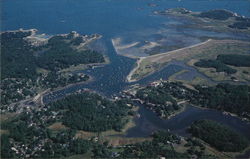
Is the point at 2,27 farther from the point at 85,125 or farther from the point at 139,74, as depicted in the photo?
the point at 85,125

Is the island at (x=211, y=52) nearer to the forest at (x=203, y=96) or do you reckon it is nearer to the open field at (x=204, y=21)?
the open field at (x=204, y=21)

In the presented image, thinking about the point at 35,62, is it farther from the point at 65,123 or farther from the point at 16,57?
the point at 65,123

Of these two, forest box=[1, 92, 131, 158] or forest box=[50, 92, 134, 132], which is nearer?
forest box=[1, 92, 131, 158]

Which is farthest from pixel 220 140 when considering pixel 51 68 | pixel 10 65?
pixel 10 65

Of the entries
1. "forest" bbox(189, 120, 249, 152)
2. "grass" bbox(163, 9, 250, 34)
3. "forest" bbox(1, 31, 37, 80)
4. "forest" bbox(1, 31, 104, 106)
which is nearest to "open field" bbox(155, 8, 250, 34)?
"grass" bbox(163, 9, 250, 34)

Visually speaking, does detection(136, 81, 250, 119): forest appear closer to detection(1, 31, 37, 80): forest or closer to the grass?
detection(1, 31, 37, 80): forest

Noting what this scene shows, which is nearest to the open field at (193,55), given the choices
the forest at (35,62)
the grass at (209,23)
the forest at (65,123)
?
the forest at (35,62)
